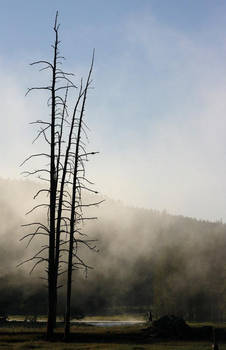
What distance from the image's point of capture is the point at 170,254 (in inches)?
3986

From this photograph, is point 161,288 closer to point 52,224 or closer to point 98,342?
point 98,342

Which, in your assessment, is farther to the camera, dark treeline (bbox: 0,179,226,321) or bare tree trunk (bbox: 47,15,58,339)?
dark treeline (bbox: 0,179,226,321)

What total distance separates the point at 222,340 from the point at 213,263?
91104 millimetres

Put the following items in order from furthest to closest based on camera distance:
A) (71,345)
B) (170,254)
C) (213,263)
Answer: (213,263) < (170,254) < (71,345)

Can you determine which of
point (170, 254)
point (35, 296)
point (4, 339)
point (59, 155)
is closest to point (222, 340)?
point (4, 339)

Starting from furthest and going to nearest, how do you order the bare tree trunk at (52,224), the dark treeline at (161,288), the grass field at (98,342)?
1. the dark treeline at (161,288)
2. the bare tree trunk at (52,224)
3. the grass field at (98,342)

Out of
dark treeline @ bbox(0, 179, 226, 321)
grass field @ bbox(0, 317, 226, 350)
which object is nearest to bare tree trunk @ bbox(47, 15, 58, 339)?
grass field @ bbox(0, 317, 226, 350)

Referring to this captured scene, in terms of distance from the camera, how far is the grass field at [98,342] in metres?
24.4

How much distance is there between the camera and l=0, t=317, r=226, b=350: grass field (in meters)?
24.4

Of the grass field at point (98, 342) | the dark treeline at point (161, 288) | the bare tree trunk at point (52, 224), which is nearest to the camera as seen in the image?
the grass field at point (98, 342)

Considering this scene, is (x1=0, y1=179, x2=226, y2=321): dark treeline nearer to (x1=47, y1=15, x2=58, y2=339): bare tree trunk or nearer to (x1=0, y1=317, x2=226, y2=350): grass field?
(x1=0, y1=317, x2=226, y2=350): grass field

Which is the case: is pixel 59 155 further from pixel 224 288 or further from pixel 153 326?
pixel 224 288

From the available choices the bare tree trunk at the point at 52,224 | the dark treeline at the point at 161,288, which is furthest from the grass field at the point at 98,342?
the dark treeline at the point at 161,288

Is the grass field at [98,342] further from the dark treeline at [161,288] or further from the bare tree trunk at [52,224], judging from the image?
the dark treeline at [161,288]
